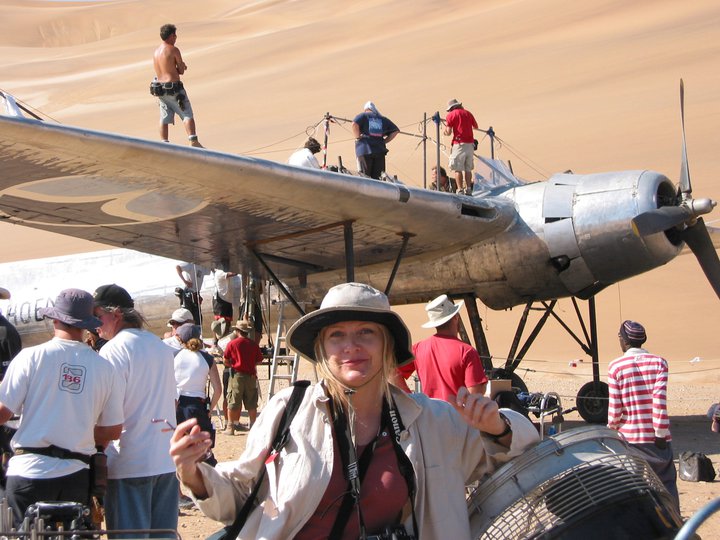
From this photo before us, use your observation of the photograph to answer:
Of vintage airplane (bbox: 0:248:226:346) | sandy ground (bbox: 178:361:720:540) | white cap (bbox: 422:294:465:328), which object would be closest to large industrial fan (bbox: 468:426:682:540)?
sandy ground (bbox: 178:361:720:540)

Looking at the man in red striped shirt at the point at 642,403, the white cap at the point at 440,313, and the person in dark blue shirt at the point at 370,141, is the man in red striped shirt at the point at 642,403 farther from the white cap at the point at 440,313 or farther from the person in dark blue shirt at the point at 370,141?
the person in dark blue shirt at the point at 370,141

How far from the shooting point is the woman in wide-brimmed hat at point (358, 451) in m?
3.17

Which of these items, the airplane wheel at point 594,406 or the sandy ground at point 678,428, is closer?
the sandy ground at point 678,428

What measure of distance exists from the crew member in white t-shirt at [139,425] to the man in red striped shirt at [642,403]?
319 centimetres

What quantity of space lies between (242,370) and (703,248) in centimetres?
617

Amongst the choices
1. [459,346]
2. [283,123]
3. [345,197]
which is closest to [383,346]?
[459,346]

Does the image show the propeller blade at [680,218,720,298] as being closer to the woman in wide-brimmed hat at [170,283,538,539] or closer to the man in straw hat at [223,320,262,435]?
the man in straw hat at [223,320,262,435]

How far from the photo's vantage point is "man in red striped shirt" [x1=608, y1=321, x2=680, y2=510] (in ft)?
22.0

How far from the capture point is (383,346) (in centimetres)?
354

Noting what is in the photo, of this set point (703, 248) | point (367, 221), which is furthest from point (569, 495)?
point (703, 248)

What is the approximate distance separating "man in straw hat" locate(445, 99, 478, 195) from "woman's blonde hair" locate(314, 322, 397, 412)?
8907 millimetres

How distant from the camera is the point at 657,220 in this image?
10.5 meters

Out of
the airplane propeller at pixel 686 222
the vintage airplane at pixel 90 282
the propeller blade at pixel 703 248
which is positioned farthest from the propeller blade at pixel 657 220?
the vintage airplane at pixel 90 282

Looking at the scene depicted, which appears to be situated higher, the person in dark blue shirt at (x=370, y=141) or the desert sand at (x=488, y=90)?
the desert sand at (x=488, y=90)
